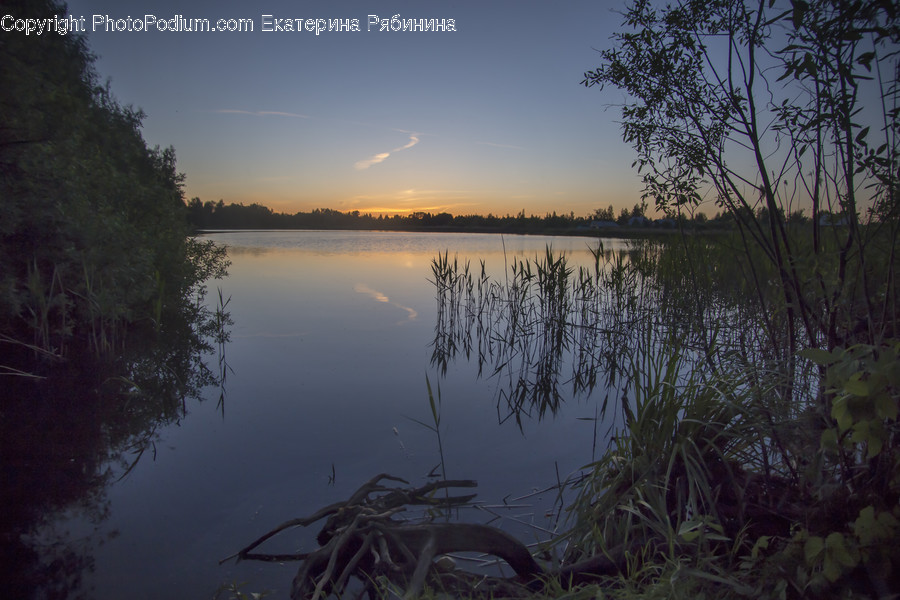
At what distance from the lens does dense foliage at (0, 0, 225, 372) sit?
5.04 metres

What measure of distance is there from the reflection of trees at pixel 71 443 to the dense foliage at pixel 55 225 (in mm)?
650

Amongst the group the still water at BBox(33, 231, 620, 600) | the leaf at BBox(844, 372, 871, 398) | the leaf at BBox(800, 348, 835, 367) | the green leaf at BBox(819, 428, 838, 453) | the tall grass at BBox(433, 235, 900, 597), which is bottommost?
the still water at BBox(33, 231, 620, 600)

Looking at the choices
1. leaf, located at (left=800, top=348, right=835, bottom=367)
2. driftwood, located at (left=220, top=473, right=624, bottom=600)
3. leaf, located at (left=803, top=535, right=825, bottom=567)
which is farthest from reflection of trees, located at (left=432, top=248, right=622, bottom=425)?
leaf, located at (left=800, top=348, right=835, bottom=367)

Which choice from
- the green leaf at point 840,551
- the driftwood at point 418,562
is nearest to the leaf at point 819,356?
the green leaf at point 840,551

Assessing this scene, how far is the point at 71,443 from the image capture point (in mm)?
3557

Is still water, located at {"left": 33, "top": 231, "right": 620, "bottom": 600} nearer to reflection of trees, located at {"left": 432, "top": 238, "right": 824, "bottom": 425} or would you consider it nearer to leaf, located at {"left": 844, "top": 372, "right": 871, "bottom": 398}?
reflection of trees, located at {"left": 432, "top": 238, "right": 824, "bottom": 425}

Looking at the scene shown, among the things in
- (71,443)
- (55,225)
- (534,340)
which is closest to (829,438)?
(71,443)

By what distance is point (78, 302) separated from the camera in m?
6.31

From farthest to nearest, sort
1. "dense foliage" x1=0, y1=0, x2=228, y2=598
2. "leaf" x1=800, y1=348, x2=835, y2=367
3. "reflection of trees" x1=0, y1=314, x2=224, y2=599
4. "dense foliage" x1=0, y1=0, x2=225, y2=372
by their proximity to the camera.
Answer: "dense foliage" x1=0, y1=0, x2=225, y2=372, "dense foliage" x1=0, y1=0, x2=228, y2=598, "reflection of trees" x1=0, y1=314, x2=224, y2=599, "leaf" x1=800, y1=348, x2=835, y2=367

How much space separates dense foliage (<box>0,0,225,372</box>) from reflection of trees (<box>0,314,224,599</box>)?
650 mm

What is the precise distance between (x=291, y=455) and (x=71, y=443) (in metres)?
1.64

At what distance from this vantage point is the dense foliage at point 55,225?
5043mm

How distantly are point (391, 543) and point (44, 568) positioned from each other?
162cm

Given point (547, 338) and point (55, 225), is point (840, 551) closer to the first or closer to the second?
point (547, 338)
